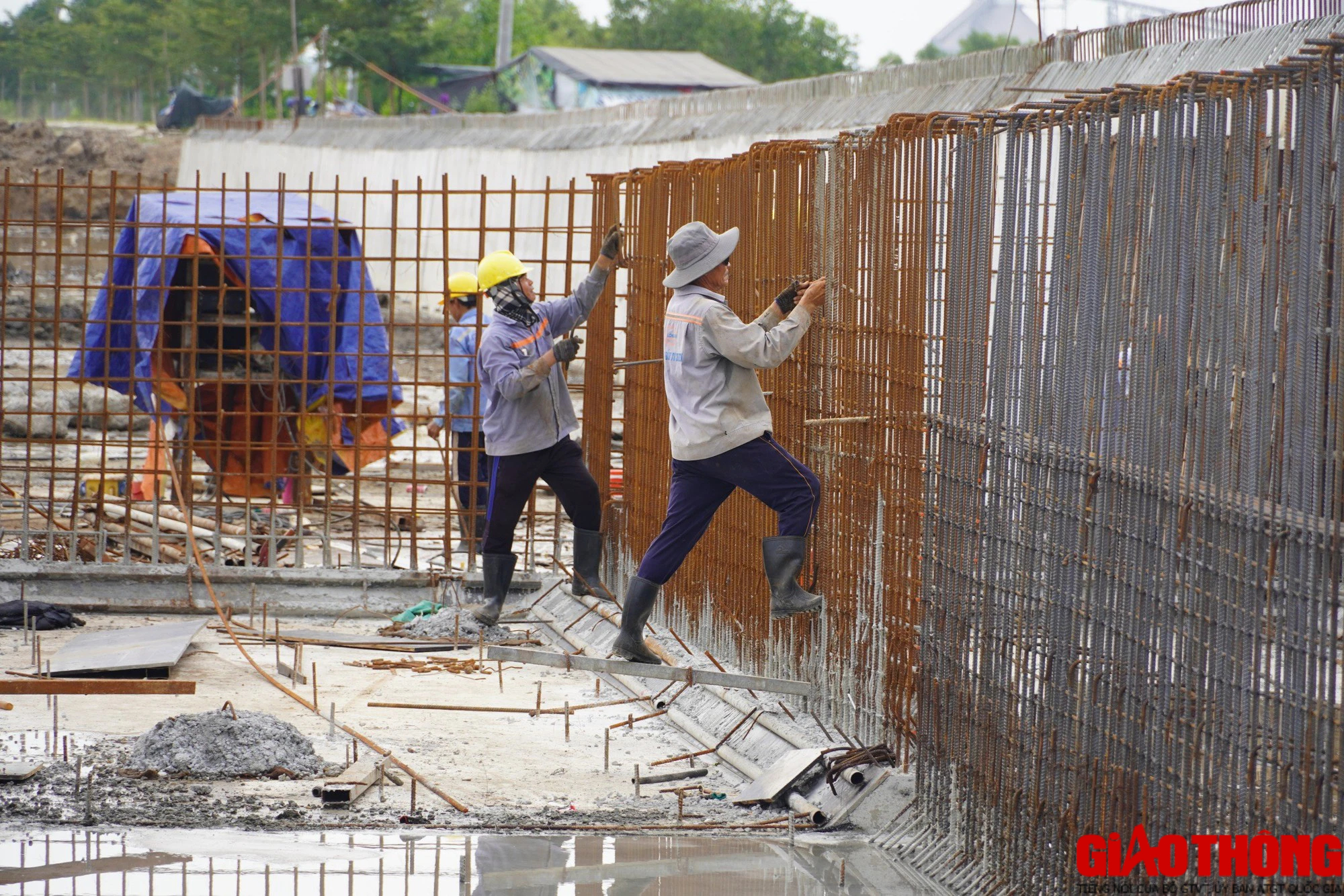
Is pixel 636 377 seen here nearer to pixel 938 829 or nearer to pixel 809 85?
pixel 938 829

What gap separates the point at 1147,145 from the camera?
417 cm

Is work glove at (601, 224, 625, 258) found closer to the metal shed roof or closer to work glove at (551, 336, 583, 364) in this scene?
work glove at (551, 336, 583, 364)

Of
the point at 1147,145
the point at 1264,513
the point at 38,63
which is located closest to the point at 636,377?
the point at 1147,145

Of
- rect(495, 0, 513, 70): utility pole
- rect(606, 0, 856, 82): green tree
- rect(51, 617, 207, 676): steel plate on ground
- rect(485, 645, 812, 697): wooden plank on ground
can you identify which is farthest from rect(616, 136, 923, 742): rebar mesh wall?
rect(606, 0, 856, 82): green tree

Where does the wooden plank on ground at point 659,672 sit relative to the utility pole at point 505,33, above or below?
below

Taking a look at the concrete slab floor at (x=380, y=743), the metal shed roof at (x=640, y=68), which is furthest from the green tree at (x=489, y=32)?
the concrete slab floor at (x=380, y=743)

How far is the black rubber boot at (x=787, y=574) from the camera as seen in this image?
636 cm

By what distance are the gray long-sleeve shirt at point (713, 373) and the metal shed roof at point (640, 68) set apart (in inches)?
2452

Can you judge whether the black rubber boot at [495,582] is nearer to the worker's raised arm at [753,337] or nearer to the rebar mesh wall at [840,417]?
the rebar mesh wall at [840,417]

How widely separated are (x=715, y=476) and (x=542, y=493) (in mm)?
8346

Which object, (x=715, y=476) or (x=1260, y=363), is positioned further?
(x=715, y=476)

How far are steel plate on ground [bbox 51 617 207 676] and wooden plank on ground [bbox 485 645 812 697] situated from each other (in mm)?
2185

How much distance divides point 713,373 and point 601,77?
216ft

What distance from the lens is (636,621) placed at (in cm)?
698
